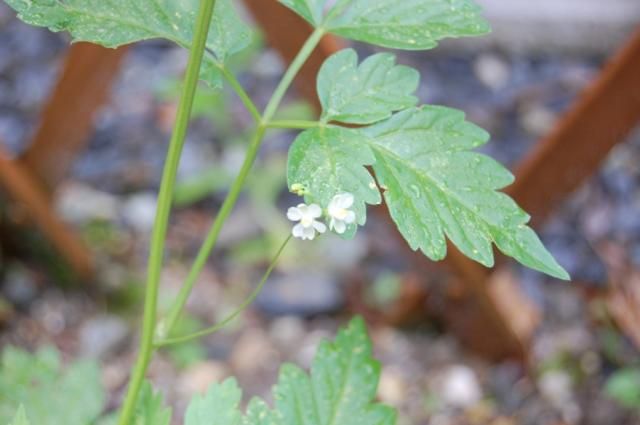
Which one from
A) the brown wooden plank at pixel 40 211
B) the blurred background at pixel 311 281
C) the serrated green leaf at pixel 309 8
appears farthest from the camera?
the blurred background at pixel 311 281

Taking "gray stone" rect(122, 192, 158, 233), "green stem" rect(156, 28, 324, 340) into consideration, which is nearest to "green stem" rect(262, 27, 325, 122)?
"green stem" rect(156, 28, 324, 340)

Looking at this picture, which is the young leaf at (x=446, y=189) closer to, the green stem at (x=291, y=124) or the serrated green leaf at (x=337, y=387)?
the green stem at (x=291, y=124)

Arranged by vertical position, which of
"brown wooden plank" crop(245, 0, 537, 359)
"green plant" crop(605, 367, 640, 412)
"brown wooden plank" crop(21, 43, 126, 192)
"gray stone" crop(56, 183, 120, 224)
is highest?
"brown wooden plank" crop(21, 43, 126, 192)

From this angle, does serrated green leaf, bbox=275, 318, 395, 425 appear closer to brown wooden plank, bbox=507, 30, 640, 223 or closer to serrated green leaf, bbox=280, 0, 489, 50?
serrated green leaf, bbox=280, 0, 489, 50

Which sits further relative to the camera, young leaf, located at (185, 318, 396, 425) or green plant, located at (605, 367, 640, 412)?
green plant, located at (605, 367, 640, 412)

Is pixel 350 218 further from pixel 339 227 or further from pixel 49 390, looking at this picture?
pixel 49 390

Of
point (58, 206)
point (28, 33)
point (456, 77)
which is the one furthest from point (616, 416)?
point (28, 33)

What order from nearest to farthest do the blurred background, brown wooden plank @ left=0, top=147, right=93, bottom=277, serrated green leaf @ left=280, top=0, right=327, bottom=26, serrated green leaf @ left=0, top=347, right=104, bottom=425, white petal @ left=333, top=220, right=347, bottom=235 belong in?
white petal @ left=333, top=220, right=347, bottom=235
serrated green leaf @ left=280, top=0, right=327, bottom=26
serrated green leaf @ left=0, top=347, right=104, bottom=425
brown wooden plank @ left=0, top=147, right=93, bottom=277
the blurred background

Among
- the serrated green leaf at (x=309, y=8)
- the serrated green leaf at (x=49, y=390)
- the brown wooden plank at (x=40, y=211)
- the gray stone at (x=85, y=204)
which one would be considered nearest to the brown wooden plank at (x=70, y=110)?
the brown wooden plank at (x=40, y=211)
